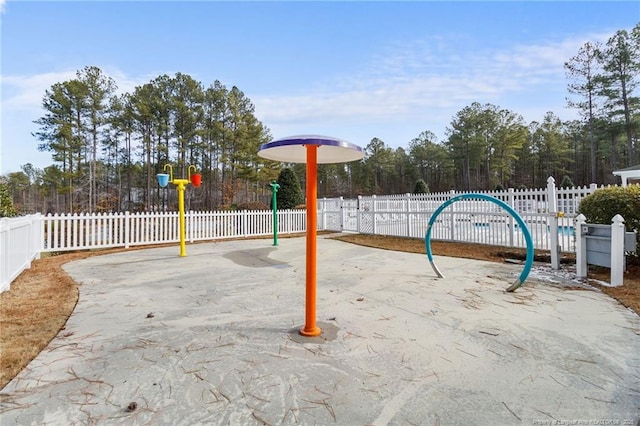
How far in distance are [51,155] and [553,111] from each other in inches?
2280

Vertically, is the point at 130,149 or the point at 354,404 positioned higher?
the point at 130,149

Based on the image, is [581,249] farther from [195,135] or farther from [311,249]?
[195,135]

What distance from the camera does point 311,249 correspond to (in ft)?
9.60

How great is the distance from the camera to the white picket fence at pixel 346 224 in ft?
19.8

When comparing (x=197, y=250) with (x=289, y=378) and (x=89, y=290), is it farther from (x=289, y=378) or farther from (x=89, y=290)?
Answer: (x=289, y=378)

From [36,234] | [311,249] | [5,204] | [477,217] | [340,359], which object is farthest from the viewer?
[477,217]

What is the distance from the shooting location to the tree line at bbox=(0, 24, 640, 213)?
23.8 m

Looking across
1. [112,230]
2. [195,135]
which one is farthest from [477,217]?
[195,135]

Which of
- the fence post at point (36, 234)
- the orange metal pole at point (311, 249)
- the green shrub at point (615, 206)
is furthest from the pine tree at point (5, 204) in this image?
the green shrub at point (615, 206)

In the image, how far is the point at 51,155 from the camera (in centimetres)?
2438

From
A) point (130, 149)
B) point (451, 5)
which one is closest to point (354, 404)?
point (451, 5)

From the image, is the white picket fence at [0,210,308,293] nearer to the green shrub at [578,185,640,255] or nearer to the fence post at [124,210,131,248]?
the fence post at [124,210,131,248]

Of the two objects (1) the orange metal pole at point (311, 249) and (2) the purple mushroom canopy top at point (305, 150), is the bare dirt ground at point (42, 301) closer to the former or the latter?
(1) the orange metal pole at point (311, 249)

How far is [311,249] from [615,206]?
574 cm
